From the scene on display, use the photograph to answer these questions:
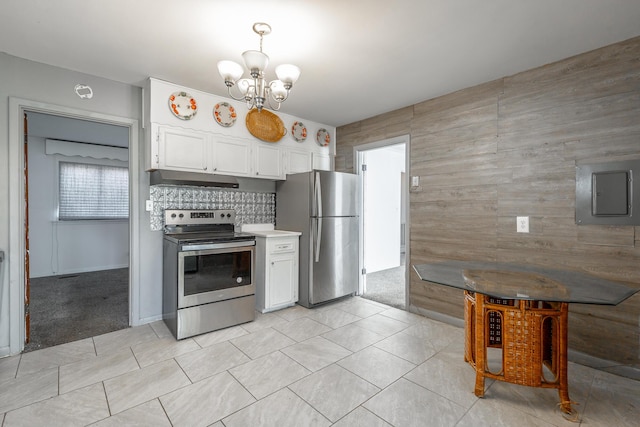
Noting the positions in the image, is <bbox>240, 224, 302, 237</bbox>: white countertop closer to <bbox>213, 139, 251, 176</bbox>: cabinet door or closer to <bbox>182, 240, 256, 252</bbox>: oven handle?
<bbox>182, 240, 256, 252</bbox>: oven handle

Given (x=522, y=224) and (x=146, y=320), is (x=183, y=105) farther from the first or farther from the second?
(x=522, y=224)

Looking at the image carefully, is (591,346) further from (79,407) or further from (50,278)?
(50,278)

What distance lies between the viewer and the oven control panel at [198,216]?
10.5 ft

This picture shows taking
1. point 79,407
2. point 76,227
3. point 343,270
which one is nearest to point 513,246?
point 343,270

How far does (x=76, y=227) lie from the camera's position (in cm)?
533

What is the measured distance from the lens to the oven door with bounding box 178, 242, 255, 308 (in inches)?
108

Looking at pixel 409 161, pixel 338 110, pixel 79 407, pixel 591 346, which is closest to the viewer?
pixel 79 407

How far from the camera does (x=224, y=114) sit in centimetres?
334

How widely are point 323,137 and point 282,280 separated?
7.02 feet

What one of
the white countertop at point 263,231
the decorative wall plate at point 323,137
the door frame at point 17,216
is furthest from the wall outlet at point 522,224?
the door frame at point 17,216

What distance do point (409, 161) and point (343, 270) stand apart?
62.5 inches

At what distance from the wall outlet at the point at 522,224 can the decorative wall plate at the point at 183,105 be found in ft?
10.9

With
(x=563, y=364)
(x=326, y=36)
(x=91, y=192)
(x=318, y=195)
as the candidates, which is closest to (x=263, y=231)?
(x=318, y=195)

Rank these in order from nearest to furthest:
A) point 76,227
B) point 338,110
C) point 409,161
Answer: point 409,161 → point 338,110 → point 76,227
